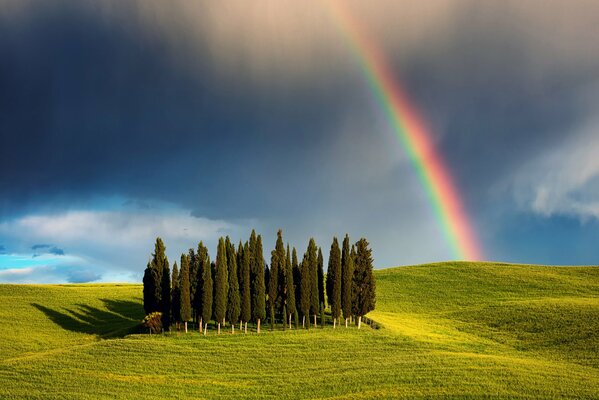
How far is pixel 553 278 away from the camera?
349 feet

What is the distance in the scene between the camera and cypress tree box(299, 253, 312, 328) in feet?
230

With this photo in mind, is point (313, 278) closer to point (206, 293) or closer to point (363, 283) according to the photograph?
point (363, 283)

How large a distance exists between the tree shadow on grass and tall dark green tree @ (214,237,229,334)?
12.4m

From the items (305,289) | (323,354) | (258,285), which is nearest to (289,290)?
(305,289)

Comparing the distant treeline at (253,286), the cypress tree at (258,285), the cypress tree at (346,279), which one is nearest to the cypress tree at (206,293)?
the distant treeline at (253,286)

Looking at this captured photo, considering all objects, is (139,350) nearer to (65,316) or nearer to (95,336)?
(95,336)

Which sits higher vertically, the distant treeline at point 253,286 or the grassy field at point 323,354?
the distant treeline at point 253,286

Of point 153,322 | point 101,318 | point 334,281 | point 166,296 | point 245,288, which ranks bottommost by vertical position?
point 101,318

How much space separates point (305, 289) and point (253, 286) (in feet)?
22.6

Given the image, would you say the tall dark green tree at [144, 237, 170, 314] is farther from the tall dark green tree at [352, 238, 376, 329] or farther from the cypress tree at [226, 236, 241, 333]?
the tall dark green tree at [352, 238, 376, 329]

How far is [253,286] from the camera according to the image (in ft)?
230

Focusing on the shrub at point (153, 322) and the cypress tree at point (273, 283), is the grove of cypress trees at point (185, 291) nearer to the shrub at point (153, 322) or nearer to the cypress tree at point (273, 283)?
the shrub at point (153, 322)

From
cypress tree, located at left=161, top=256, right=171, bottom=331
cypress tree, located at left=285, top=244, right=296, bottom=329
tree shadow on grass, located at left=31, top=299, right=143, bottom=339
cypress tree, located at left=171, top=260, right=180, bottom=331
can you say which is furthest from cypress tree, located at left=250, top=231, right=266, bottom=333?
tree shadow on grass, located at left=31, top=299, right=143, bottom=339

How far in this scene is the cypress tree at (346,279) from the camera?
234 feet
